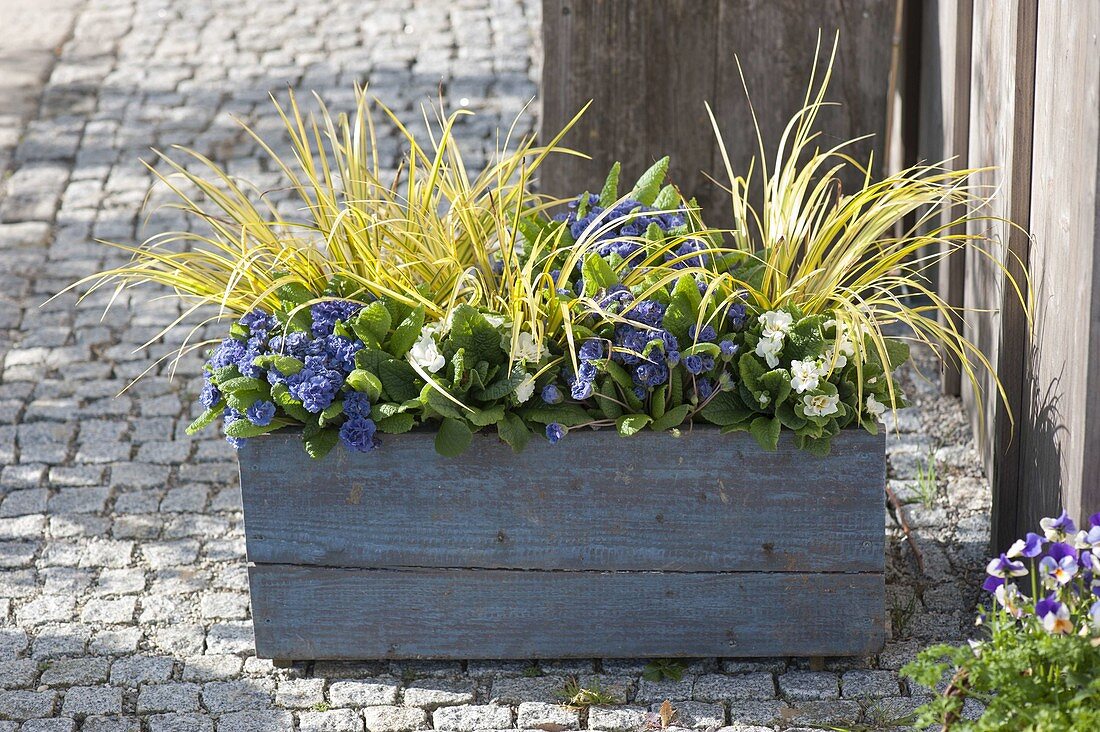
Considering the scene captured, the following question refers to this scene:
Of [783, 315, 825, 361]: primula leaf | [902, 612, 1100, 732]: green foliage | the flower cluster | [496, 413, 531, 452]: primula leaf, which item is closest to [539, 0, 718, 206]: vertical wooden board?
[783, 315, 825, 361]: primula leaf

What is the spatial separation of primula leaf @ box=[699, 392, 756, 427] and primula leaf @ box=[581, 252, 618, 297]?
1.06 feet

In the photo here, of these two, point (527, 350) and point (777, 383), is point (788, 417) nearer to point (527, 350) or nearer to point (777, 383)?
point (777, 383)

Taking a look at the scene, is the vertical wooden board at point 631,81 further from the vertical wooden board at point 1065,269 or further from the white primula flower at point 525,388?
the white primula flower at point 525,388

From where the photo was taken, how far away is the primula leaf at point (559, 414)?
2.78 m

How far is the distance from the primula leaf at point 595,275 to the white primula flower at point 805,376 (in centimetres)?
42

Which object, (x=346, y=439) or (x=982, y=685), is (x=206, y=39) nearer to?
(x=346, y=439)

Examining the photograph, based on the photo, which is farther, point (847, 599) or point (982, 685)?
point (847, 599)

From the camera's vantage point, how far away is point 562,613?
298 centimetres

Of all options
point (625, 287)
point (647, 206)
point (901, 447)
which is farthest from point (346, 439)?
point (901, 447)

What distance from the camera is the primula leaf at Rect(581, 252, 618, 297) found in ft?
9.35

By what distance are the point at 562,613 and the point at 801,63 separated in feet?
7.01

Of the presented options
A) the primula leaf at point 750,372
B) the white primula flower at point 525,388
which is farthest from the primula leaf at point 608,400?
the primula leaf at point 750,372

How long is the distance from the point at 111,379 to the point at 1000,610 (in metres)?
2.90

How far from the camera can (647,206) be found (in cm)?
324
